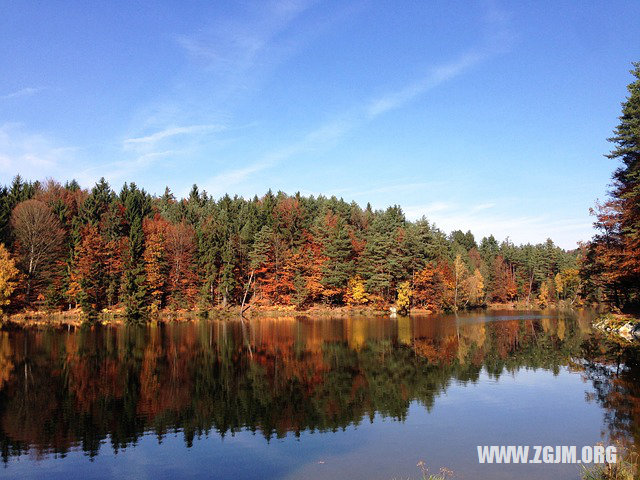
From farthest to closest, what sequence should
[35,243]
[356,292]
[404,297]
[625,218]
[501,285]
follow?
[501,285]
[356,292]
[404,297]
[35,243]
[625,218]

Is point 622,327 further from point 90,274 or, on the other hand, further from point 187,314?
point 90,274

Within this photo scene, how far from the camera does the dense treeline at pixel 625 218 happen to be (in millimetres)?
41250

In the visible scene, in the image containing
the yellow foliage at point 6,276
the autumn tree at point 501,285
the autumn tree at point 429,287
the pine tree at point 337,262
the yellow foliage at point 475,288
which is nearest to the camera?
the yellow foliage at point 6,276

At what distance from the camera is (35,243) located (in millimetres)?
71812

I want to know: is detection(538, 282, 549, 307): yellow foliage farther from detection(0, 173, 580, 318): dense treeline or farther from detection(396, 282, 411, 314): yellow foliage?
detection(396, 282, 411, 314): yellow foliage

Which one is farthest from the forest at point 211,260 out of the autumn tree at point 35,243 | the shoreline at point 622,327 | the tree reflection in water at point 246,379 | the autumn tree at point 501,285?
the tree reflection in water at point 246,379

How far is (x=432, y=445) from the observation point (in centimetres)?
1544

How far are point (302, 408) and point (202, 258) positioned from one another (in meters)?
66.4

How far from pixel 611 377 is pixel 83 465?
2729cm

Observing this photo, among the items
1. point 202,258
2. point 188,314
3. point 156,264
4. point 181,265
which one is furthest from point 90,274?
point 202,258

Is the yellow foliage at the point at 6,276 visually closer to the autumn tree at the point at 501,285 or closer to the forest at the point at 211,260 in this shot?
the forest at the point at 211,260

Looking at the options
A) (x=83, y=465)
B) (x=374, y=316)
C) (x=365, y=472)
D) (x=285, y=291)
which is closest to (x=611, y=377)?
(x=365, y=472)

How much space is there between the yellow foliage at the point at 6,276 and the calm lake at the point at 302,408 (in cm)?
2874

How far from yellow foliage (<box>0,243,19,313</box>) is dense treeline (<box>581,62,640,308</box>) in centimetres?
7448
